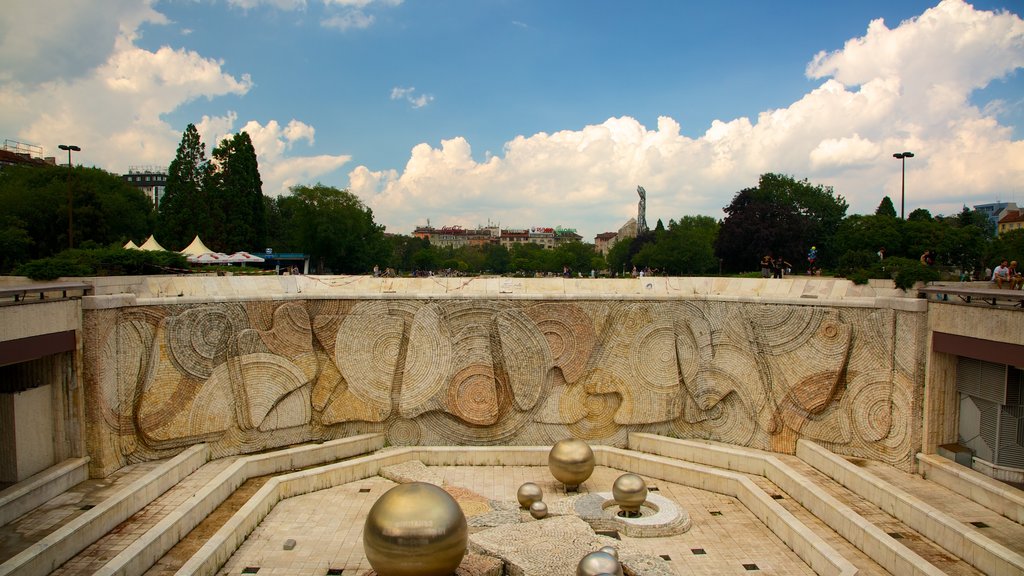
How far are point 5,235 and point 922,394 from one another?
21618 millimetres

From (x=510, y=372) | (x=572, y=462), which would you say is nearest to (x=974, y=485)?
(x=572, y=462)

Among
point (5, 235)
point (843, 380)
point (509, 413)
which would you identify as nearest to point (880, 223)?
point (843, 380)

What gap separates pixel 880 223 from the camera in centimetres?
1927

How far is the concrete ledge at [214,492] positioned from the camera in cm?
732

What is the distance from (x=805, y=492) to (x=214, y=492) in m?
8.64

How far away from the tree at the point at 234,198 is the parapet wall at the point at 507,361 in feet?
52.8

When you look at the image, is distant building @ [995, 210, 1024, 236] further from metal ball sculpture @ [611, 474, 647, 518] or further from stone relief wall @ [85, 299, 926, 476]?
metal ball sculpture @ [611, 474, 647, 518]

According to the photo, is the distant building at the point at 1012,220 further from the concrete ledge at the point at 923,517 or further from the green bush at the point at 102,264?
the green bush at the point at 102,264

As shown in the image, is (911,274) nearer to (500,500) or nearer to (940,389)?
(940,389)

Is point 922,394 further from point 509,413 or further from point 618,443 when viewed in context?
point 509,413

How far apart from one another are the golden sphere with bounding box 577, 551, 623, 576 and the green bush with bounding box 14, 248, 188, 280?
29.3 ft

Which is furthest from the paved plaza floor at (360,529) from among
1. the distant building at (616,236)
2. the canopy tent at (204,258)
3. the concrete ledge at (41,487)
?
the distant building at (616,236)

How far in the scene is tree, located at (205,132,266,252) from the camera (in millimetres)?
26984

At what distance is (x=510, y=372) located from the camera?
1234cm
